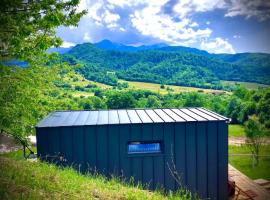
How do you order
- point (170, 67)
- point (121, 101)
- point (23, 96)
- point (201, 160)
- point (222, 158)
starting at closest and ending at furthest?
point (201, 160), point (222, 158), point (23, 96), point (121, 101), point (170, 67)

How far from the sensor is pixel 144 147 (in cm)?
979

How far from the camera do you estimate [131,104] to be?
163ft

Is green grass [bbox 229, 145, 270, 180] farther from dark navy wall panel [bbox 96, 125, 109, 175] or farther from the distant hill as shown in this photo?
the distant hill

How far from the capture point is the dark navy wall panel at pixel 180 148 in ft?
32.0

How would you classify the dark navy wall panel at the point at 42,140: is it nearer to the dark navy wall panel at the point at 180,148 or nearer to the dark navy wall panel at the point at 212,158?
the dark navy wall panel at the point at 180,148

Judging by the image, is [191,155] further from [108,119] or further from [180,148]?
[108,119]

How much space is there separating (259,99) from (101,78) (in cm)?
4839

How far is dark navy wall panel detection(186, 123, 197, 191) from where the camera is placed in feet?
32.2

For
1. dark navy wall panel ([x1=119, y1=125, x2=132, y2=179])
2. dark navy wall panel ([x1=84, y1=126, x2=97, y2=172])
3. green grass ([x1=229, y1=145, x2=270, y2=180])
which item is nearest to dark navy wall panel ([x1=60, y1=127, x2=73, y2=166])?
dark navy wall panel ([x1=84, y1=126, x2=97, y2=172])

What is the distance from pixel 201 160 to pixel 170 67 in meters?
90.5

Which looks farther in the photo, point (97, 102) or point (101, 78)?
point (101, 78)

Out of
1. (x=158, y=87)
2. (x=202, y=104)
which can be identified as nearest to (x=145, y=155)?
(x=202, y=104)

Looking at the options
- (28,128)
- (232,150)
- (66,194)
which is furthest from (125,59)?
(66,194)

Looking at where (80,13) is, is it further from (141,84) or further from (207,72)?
(207,72)
